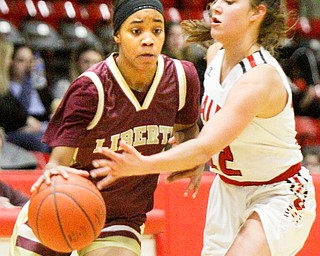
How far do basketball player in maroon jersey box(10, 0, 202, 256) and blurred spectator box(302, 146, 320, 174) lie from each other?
11.5 feet

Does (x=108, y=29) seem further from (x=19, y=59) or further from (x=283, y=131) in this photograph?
(x=283, y=131)

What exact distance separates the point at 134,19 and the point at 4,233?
1392 mm

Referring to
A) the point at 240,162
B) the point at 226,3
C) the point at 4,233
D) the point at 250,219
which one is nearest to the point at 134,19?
the point at 226,3

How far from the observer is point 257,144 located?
3400 mm

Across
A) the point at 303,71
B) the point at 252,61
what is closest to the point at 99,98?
the point at 252,61

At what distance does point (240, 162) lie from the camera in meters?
3.44

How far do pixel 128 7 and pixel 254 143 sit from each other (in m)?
0.81

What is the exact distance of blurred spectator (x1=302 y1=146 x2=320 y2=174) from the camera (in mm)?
6931

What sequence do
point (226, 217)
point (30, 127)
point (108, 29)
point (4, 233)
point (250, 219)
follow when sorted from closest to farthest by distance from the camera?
point (250, 219), point (226, 217), point (4, 233), point (30, 127), point (108, 29)

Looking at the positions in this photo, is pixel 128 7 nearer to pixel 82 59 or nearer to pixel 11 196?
pixel 11 196

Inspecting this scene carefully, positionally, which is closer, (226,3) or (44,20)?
(226,3)

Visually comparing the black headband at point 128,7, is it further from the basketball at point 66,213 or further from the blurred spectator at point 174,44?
the blurred spectator at point 174,44

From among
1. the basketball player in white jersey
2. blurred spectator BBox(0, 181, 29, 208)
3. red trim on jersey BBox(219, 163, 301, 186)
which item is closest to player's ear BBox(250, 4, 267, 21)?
the basketball player in white jersey

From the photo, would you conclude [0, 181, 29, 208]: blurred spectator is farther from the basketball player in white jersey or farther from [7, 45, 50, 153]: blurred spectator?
[7, 45, 50, 153]: blurred spectator
